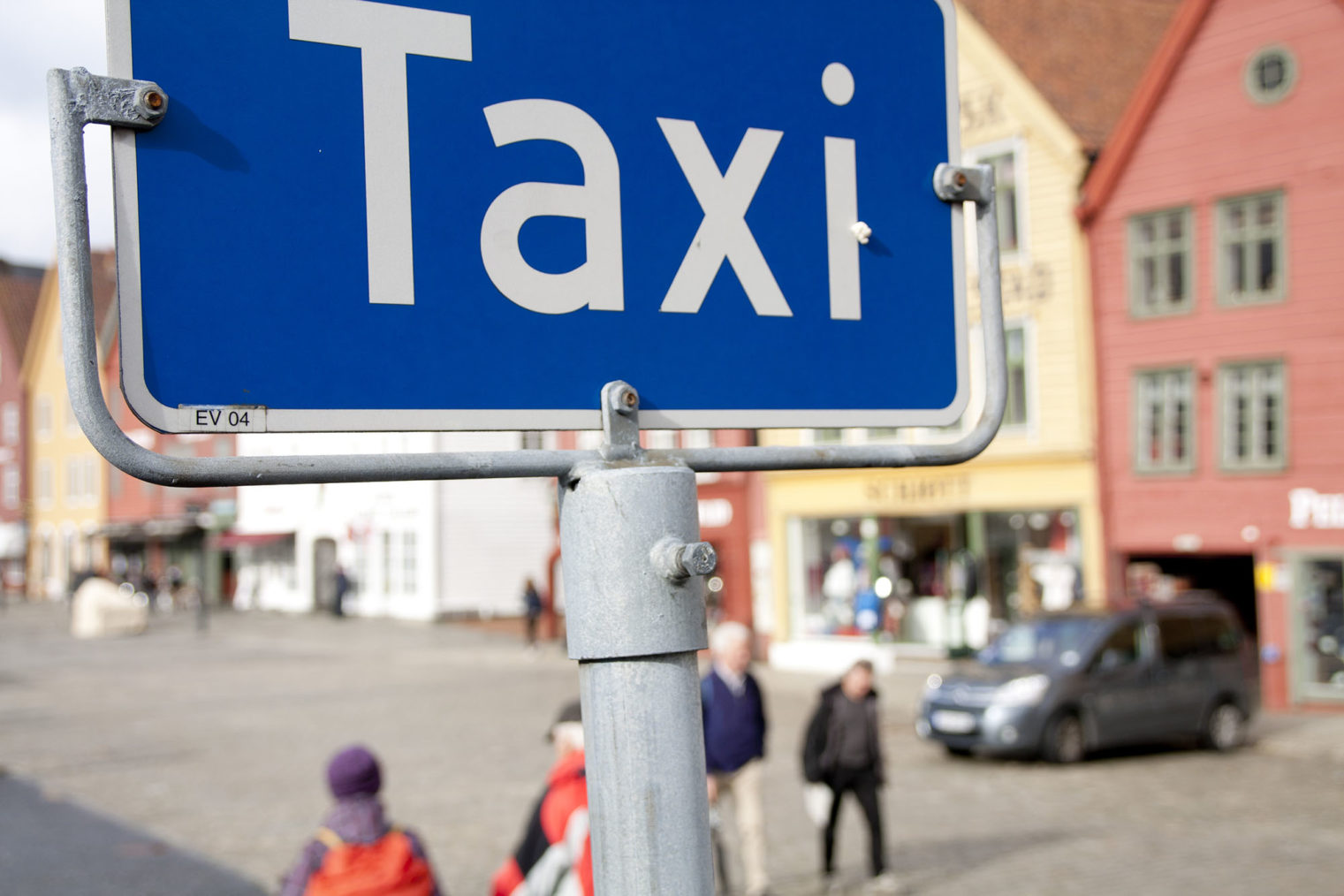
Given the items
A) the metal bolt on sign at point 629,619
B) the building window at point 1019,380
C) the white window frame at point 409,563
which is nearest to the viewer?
the metal bolt on sign at point 629,619

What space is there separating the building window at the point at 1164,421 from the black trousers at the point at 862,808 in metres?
14.6

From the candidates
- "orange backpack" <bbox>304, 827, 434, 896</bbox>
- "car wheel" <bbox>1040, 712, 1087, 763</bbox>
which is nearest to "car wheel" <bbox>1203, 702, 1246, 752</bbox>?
"car wheel" <bbox>1040, 712, 1087, 763</bbox>

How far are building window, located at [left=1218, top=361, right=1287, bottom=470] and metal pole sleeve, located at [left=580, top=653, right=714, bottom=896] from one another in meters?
23.1

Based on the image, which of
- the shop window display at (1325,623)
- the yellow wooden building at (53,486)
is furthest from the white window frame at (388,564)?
the shop window display at (1325,623)

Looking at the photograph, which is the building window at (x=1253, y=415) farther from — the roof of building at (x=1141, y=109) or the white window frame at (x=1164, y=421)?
the roof of building at (x=1141, y=109)

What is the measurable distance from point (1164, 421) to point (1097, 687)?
8.49 meters

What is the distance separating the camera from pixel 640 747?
4.97ft

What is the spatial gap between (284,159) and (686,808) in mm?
790

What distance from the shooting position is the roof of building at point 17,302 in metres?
71.2

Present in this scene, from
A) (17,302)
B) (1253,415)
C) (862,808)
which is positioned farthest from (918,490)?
(17,302)

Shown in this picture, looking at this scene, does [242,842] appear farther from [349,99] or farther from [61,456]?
[61,456]

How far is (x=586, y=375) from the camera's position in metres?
1.64

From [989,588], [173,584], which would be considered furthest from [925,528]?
[173,584]

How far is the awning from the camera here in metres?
54.3
